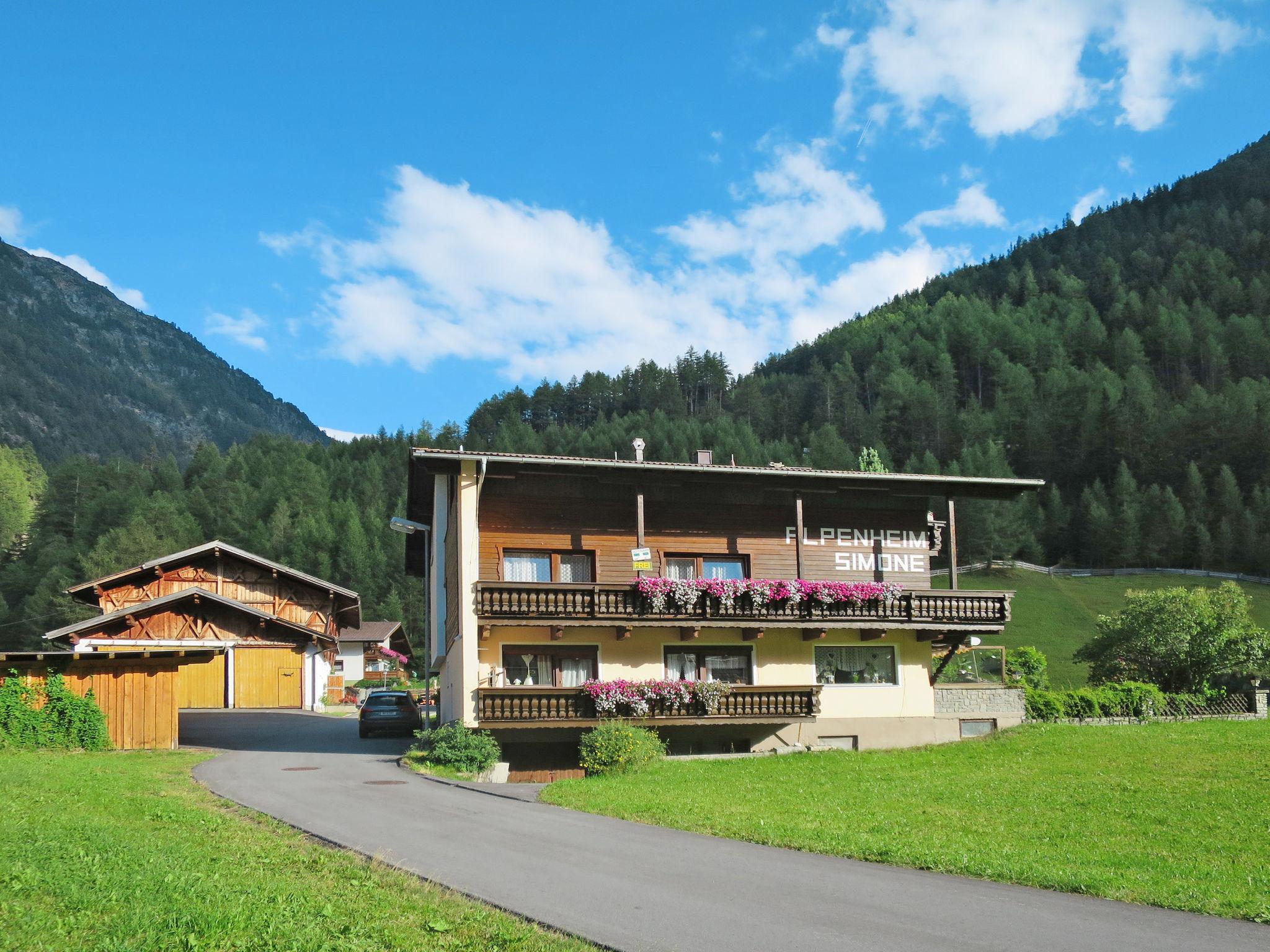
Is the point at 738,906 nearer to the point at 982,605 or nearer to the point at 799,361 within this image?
the point at 982,605

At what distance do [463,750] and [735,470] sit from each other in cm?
938

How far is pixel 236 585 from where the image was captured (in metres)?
49.6

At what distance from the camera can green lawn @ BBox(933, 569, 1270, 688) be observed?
6072 cm

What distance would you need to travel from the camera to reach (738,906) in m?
9.90

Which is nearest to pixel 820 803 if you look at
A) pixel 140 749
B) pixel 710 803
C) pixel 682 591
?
pixel 710 803

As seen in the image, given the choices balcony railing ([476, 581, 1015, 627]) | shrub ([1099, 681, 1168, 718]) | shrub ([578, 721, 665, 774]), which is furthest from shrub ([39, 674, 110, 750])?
shrub ([1099, 681, 1168, 718])

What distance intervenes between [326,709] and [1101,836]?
40.1 m

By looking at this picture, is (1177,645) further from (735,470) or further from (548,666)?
(548,666)

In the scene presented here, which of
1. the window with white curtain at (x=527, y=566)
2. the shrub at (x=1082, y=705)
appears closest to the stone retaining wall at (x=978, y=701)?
the shrub at (x=1082, y=705)

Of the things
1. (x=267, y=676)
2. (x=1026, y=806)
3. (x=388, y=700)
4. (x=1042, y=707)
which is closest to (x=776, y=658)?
(x=1042, y=707)

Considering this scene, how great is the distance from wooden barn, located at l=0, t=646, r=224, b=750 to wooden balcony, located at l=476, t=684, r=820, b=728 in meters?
7.44

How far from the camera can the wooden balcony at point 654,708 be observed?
78.5ft

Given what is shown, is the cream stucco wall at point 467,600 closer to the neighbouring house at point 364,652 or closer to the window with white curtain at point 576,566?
the window with white curtain at point 576,566

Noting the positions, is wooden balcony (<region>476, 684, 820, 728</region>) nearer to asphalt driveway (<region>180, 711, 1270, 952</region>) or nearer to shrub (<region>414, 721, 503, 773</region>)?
shrub (<region>414, 721, 503, 773</region>)
